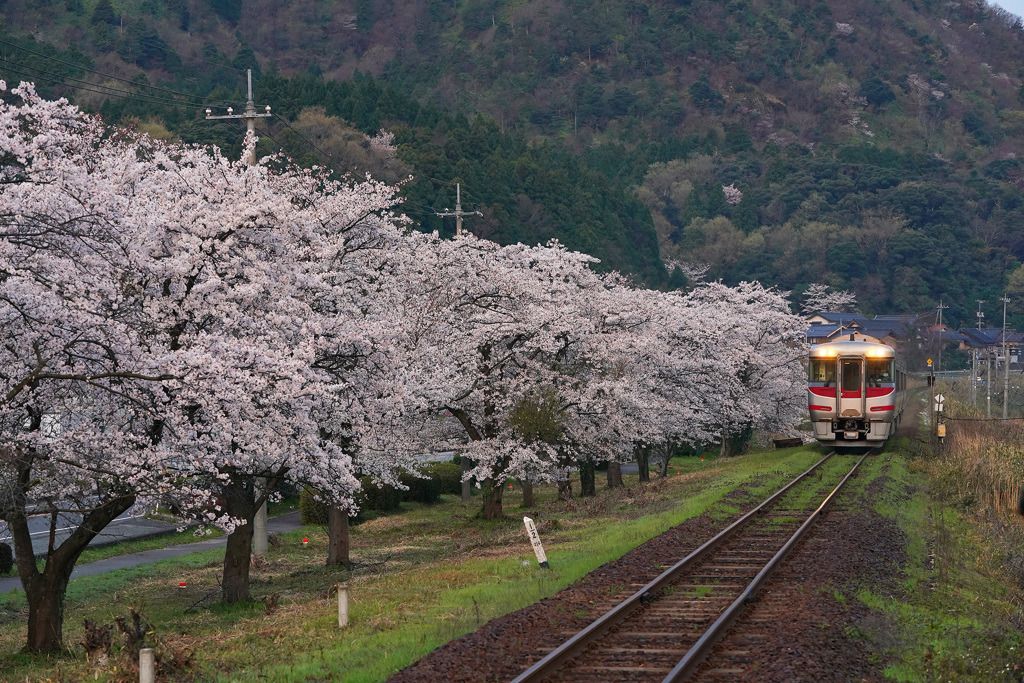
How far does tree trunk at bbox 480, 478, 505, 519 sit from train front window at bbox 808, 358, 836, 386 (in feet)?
→ 36.5

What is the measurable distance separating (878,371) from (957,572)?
60.5 ft

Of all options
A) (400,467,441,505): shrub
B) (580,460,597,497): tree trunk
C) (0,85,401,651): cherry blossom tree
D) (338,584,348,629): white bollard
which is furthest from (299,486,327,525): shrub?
(338,584,348,629): white bollard

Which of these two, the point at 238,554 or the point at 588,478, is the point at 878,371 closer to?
the point at 588,478

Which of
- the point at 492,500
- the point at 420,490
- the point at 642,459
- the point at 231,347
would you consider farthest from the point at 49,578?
the point at 642,459

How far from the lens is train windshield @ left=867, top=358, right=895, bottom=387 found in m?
33.7

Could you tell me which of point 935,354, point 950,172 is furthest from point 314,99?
point 950,172

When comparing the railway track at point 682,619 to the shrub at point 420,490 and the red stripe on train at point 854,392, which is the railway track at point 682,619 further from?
the shrub at point 420,490

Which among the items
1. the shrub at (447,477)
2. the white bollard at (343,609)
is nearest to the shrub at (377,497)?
the shrub at (447,477)

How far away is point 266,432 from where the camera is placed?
1662 cm

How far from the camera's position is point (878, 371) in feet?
111

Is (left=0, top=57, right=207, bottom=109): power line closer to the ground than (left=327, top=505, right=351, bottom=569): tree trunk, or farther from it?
farther from it

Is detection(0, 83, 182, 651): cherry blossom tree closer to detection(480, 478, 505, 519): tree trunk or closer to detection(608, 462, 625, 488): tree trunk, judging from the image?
detection(480, 478, 505, 519): tree trunk

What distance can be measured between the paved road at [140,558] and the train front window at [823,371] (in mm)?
17369

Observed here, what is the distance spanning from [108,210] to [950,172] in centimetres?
16865
